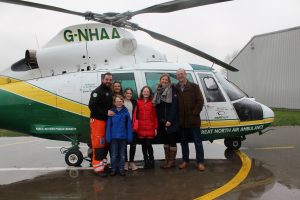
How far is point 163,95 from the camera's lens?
287 inches

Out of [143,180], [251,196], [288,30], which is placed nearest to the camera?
[251,196]

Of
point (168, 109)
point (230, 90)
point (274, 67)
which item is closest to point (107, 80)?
point (168, 109)

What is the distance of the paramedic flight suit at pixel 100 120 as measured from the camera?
23.0ft

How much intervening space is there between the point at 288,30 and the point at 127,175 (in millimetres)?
24996

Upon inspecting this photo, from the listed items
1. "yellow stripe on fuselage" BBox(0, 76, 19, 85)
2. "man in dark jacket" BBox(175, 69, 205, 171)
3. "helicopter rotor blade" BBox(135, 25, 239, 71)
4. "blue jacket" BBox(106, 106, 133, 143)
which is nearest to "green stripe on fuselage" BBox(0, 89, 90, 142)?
"yellow stripe on fuselage" BBox(0, 76, 19, 85)

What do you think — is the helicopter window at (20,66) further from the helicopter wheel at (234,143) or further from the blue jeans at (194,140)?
the helicopter wheel at (234,143)

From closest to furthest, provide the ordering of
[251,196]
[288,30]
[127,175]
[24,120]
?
[251,196], [127,175], [24,120], [288,30]

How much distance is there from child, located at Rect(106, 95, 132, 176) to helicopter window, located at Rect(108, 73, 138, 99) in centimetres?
105

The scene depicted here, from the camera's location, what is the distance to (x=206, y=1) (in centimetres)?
655

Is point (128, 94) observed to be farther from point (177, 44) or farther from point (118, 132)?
point (177, 44)

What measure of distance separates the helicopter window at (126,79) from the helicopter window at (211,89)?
5.46ft

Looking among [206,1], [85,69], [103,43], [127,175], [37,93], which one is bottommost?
[127,175]

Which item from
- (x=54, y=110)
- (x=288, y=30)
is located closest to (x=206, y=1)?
(x=54, y=110)

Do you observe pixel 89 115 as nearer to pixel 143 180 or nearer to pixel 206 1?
pixel 143 180
